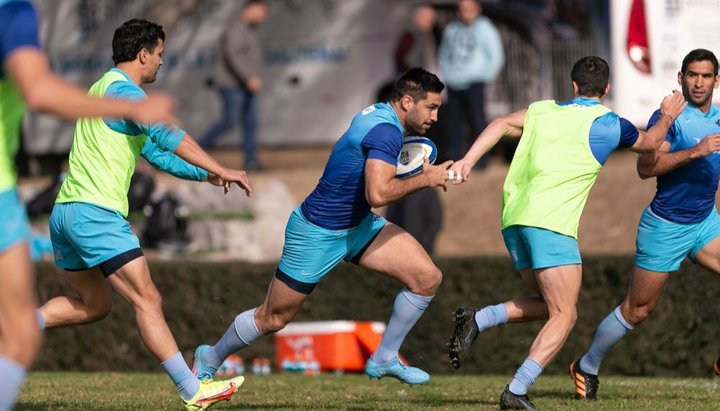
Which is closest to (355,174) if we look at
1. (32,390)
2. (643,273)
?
(643,273)

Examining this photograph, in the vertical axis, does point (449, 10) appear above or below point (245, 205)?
above

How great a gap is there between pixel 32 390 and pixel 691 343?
226 inches

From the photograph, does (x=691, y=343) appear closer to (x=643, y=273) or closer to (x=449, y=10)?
(x=643, y=273)

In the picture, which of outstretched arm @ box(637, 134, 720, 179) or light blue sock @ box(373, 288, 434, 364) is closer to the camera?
outstretched arm @ box(637, 134, 720, 179)

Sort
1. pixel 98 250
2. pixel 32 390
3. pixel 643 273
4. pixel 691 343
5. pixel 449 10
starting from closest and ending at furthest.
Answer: pixel 98 250, pixel 643 273, pixel 32 390, pixel 691 343, pixel 449 10

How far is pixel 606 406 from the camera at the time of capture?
8969mm

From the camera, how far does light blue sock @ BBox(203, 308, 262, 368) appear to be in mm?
8898

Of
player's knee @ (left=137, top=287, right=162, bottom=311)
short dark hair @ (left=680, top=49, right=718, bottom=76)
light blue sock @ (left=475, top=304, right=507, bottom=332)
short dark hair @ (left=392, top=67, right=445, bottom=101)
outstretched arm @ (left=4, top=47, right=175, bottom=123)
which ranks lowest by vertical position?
light blue sock @ (left=475, top=304, right=507, bottom=332)

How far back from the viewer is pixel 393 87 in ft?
45.5

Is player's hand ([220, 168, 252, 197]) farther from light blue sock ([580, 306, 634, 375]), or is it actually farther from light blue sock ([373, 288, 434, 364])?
light blue sock ([580, 306, 634, 375])

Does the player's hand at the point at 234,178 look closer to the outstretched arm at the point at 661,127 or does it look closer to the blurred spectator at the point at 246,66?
the outstretched arm at the point at 661,127

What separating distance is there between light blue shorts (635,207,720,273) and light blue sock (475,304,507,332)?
1020mm

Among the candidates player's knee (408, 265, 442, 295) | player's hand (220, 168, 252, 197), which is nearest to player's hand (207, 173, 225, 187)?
player's hand (220, 168, 252, 197)

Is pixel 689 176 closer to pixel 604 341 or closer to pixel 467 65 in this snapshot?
pixel 604 341
